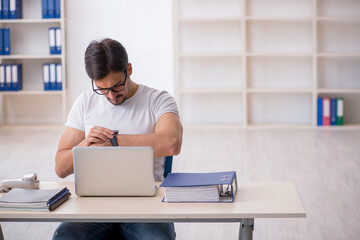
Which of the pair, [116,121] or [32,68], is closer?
Answer: [116,121]

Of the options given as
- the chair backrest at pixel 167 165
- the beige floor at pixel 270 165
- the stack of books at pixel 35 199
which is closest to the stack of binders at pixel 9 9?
the beige floor at pixel 270 165

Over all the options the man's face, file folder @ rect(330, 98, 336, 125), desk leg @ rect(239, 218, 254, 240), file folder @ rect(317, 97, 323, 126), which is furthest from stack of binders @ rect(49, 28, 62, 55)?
desk leg @ rect(239, 218, 254, 240)

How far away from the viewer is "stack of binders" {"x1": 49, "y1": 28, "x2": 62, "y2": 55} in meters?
6.83

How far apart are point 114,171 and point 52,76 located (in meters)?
5.16

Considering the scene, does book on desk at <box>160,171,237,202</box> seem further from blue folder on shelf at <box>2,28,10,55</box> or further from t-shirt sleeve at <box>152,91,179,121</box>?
blue folder on shelf at <box>2,28,10,55</box>

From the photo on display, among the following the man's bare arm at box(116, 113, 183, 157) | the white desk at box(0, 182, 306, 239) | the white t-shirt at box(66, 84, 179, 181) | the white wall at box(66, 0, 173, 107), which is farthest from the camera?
the white wall at box(66, 0, 173, 107)

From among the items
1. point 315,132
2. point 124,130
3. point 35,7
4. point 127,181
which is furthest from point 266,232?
point 35,7

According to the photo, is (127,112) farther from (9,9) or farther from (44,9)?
(9,9)

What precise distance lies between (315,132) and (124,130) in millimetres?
4398

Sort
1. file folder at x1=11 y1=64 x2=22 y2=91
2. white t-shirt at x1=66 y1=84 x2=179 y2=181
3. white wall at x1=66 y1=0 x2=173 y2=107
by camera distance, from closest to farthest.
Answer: white t-shirt at x1=66 y1=84 x2=179 y2=181
file folder at x1=11 y1=64 x2=22 y2=91
white wall at x1=66 y1=0 x2=173 y2=107

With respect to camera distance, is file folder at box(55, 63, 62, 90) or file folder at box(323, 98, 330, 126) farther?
file folder at box(55, 63, 62, 90)

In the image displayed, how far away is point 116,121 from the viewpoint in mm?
2439

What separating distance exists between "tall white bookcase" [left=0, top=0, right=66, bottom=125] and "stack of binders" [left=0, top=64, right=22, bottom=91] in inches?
2.6

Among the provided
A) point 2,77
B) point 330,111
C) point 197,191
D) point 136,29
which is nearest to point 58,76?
point 2,77
